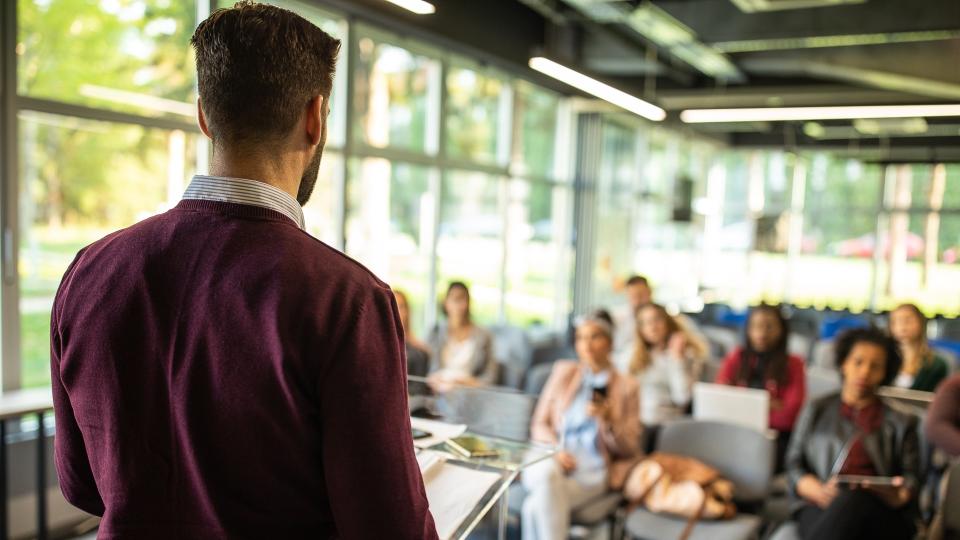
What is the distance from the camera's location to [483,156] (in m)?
8.51

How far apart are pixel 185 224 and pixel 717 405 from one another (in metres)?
4.01

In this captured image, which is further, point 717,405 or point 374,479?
point 717,405

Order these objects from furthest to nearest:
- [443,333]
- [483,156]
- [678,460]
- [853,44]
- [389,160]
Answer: [483,156], [853,44], [389,160], [443,333], [678,460]

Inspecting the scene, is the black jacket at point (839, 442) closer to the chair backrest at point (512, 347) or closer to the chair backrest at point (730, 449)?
the chair backrest at point (730, 449)

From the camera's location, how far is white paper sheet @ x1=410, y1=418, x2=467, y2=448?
131 centimetres

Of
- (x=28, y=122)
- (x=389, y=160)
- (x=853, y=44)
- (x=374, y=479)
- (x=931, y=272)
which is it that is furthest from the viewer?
(x=931, y=272)

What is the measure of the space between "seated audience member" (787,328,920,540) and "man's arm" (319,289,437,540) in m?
2.94

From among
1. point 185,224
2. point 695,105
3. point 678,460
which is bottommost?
point 678,460

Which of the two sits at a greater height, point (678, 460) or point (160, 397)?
point (160, 397)

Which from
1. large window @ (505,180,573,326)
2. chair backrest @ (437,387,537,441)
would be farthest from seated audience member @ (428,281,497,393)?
large window @ (505,180,573,326)

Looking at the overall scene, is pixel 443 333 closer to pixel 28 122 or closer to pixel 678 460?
pixel 678 460

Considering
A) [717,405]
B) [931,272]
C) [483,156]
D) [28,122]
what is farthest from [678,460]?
[931,272]

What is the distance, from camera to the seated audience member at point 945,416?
3.63m

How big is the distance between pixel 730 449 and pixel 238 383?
3.31 meters
